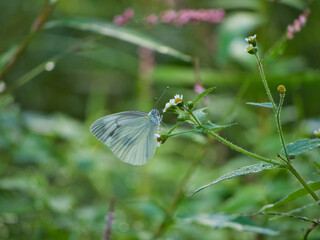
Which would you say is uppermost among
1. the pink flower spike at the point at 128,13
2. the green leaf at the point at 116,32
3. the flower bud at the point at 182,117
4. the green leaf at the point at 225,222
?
the pink flower spike at the point at 128,13

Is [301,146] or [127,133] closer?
[301,146]

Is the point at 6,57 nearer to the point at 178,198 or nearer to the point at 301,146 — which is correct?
the point at 178,198

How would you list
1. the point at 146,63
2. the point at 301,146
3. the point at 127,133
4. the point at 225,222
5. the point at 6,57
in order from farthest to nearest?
the point at 146,63, the point at 6,57, the point at 127,133, the point at 225,222, the point at 301,146

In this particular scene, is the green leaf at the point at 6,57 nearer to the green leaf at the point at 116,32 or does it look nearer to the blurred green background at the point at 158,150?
the blurred green background at the point at 158,150

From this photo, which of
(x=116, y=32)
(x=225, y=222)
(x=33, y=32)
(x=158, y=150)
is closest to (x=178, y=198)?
(x=225, y=222)

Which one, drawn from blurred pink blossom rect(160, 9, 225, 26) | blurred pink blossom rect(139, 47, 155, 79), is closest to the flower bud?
blurred pink blossom rect(160, 9, 225, 26)

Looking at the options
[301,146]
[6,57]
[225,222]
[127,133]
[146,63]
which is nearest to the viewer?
[301,146]

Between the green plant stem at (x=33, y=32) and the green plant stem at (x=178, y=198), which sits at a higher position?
the green plant stem at (x=33, y=32)

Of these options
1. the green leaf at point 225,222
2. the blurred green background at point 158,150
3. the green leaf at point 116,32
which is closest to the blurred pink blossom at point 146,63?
the blurred green background at point 158,150
